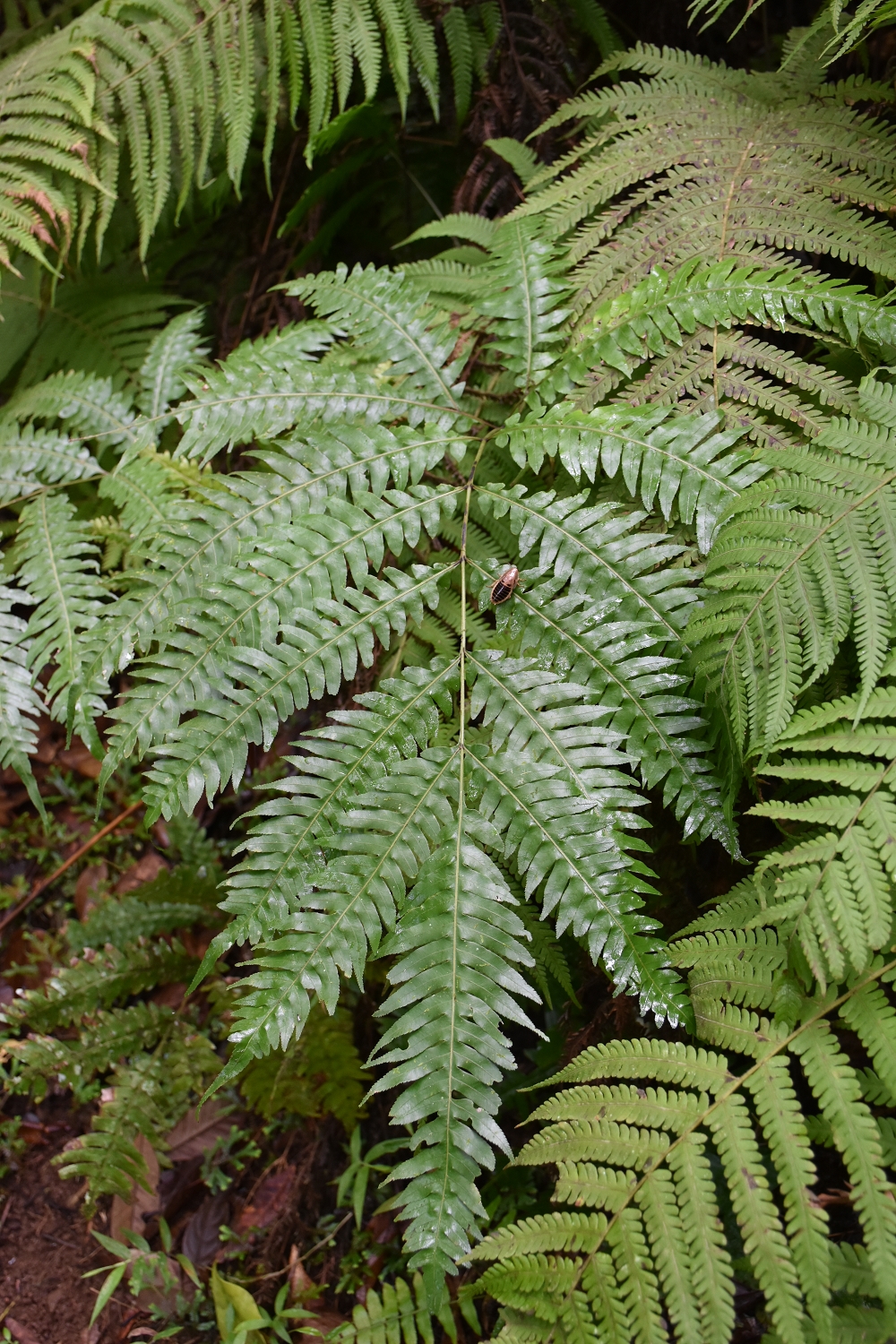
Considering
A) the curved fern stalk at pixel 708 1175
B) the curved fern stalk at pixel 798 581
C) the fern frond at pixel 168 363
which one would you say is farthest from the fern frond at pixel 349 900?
the fern frond at pixel 168 363

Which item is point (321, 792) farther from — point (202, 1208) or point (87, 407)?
point (202, 1208)

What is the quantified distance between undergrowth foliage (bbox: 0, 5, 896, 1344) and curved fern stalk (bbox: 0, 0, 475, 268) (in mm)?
724

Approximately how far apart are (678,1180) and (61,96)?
336 centimetres

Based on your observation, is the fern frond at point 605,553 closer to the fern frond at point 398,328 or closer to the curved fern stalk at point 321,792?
the curved fern stalk at point 321,792

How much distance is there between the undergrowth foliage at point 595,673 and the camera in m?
1.40

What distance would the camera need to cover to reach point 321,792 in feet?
5.43

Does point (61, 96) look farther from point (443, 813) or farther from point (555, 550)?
point (443, 813)

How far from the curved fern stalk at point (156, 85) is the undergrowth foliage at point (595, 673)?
72 centimetres

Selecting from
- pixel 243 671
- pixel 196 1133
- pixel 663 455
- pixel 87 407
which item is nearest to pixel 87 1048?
pixel 196 1133

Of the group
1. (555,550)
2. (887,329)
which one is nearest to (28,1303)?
(555,550)

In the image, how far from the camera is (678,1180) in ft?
4.61

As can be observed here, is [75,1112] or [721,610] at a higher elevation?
[721,610]

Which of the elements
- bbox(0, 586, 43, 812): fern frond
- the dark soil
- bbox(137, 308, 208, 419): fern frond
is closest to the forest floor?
the dark soil

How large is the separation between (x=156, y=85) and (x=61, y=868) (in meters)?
2.81
